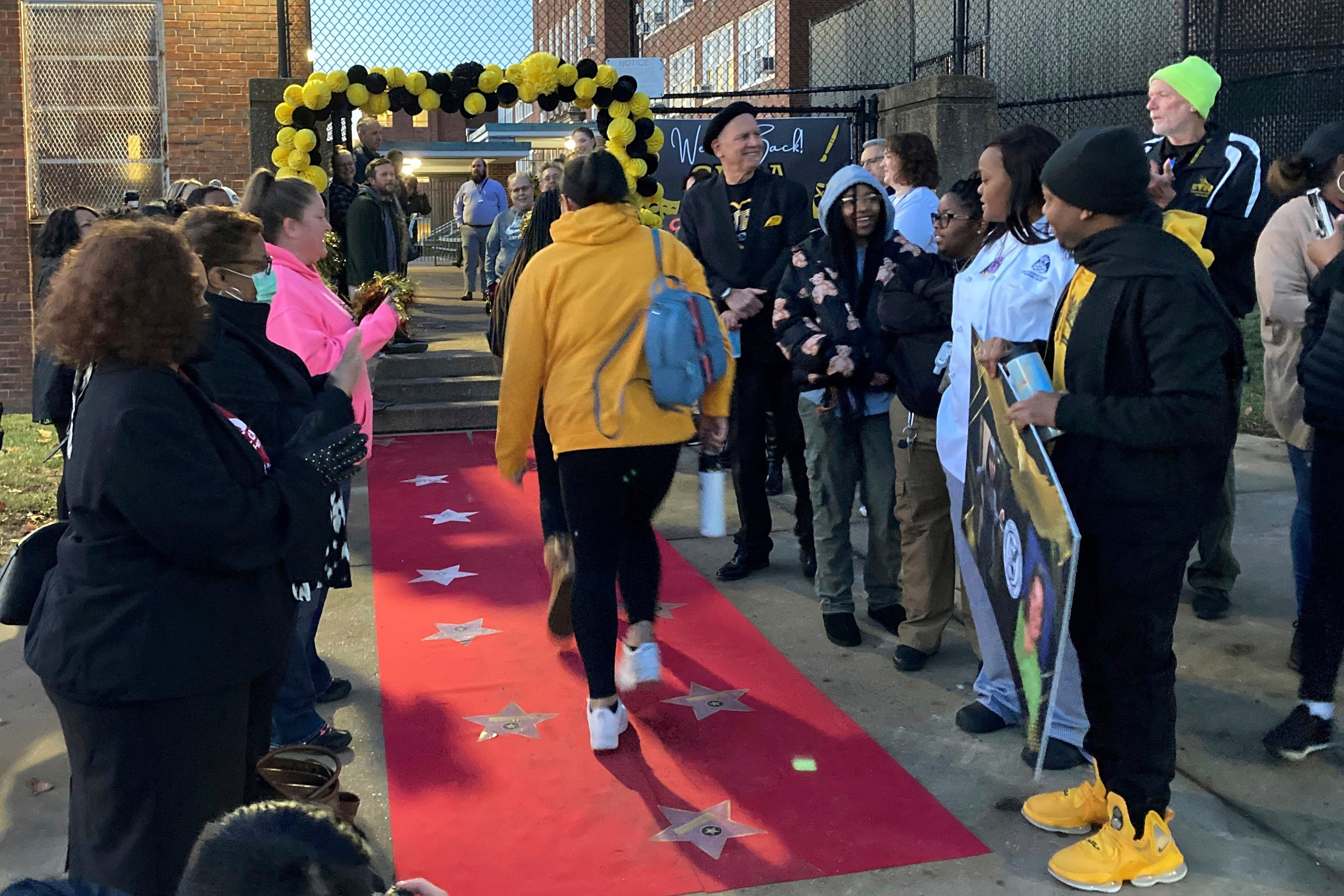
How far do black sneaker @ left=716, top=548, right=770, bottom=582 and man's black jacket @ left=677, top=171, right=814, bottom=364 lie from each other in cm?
104

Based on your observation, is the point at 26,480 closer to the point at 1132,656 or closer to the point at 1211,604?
the point at 1211,604

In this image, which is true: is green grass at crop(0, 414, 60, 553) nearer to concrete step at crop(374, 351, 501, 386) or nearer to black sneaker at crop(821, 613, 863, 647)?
concrete step at crop(374, 351, 501, 386)

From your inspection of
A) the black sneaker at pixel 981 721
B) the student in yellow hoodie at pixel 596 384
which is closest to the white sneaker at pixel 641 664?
the student in yellow hoodie at pixel 596 384

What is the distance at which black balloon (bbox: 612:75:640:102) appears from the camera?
12117mm

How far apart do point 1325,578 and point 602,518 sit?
244 cm

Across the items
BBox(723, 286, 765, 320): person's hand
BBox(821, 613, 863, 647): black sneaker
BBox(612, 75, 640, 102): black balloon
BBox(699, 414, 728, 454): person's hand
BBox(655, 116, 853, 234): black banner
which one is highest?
→ BBox(612, 75, 640, 102): black balloon

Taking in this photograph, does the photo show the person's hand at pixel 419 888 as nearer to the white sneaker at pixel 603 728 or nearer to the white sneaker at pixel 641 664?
the white sneaker at pixel 603 728

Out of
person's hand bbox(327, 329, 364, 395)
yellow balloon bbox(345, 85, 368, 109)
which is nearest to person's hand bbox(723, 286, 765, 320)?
person's hand bbox(327, 329, 364, 395)

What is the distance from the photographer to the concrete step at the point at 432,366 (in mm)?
11406

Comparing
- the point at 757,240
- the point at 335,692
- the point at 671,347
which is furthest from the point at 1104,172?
the point at 335,692

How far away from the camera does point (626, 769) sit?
13.2 ft

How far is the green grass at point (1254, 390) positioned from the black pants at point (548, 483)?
4437 mm

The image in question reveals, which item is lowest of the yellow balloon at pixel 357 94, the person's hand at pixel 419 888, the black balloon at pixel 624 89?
the person's hand at pixel 419 888

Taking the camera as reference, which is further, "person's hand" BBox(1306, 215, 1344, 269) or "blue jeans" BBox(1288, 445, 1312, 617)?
"blue jeans" BBox(1288, 445, 1312, 617)
